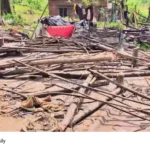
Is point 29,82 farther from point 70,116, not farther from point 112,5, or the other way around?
point 112,5

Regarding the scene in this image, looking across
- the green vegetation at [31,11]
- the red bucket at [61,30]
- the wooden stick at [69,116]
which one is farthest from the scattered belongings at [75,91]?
the red bucket at [61,30]

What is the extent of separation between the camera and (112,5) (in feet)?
18.0

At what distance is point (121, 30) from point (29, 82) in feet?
9.56

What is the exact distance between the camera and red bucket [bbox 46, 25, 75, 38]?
6.61 metres

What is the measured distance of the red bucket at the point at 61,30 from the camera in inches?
260

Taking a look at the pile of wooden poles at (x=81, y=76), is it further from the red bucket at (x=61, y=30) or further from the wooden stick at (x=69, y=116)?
the red bucket at (x=61, y=30)

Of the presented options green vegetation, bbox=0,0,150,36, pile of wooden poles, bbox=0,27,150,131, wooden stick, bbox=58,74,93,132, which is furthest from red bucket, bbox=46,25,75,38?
wooden stick, bbox=58,74,93,132

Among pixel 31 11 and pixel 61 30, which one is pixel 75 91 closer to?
pixel 31 11

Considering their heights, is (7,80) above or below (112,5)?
below

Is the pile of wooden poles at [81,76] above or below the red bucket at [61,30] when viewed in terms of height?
above

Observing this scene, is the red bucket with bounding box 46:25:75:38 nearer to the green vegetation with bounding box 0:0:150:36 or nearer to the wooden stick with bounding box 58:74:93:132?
the green vegetation with bounding box 0:0:150:36

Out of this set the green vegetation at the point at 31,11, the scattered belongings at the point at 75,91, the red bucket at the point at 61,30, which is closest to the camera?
the scattered belongings at the point at 75,91
